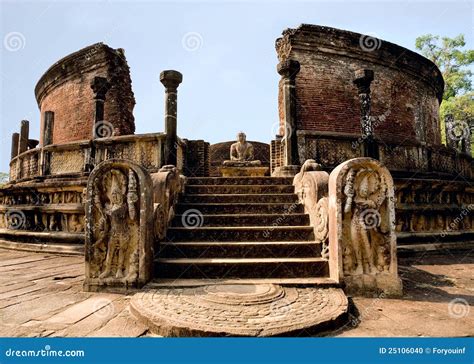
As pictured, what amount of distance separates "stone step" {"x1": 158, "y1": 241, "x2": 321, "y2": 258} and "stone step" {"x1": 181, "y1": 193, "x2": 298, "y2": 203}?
145 centimetres

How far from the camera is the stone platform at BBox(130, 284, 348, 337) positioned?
2328 millimetres

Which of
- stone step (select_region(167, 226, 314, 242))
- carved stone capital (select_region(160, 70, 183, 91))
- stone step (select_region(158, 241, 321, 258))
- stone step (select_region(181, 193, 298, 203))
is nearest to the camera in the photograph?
stone step (select_region(158, 241, 321, 258))

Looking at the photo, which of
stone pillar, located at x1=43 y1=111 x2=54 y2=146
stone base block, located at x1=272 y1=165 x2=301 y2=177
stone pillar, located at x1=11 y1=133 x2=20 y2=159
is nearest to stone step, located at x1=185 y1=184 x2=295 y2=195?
stone base block, located at x1=272 y1=165 x2=301 y2=177

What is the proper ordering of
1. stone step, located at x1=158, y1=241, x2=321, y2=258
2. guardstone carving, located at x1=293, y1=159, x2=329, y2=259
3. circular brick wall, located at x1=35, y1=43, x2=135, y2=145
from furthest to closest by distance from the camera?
circular brick wall, located at x1=35, y1=43, x2=135, y2=145 < stone step, located at x1=158, y1=241, x2=321, y2=258 < guardstone carving, located at x1=293, y1=159, x2=329, y2=259

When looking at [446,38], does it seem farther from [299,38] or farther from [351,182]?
[351,182]

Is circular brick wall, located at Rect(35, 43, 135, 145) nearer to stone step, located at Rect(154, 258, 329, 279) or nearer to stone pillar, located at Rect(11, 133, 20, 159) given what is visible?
stone pillar, located at Rect(11, 133, 20, 159)

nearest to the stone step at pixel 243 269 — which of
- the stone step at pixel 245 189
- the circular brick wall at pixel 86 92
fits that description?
the stone step at pixel 245 189

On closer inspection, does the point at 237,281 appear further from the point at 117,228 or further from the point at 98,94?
the point at 98,94

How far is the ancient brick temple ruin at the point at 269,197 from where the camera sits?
3.43 metres

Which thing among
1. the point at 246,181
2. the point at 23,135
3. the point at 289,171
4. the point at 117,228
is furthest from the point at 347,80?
the point at 23,135

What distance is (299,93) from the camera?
12172 millimetres

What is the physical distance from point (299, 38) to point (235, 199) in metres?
9.24

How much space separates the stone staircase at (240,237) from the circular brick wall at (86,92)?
893 centimetres

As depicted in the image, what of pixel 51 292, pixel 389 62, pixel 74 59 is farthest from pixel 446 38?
pixel 51 292
